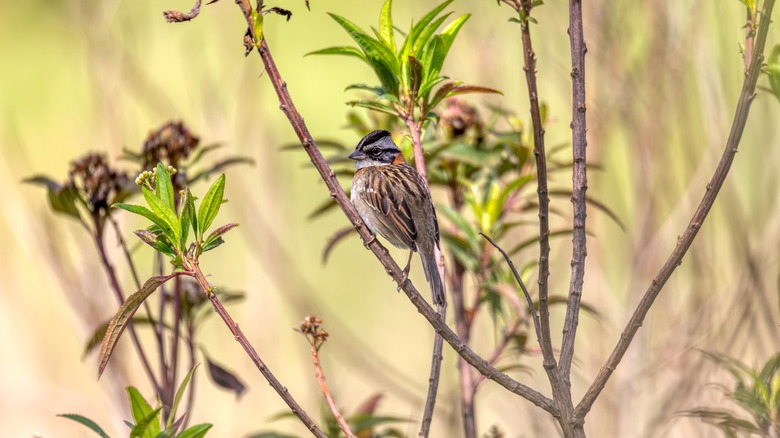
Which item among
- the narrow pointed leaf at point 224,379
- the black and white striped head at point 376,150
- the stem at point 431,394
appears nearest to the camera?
the stem at point 431,394

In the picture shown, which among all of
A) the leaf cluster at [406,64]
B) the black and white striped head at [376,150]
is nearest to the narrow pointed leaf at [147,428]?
the leaf cluster at [406,64]

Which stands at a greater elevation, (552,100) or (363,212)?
(552,100)

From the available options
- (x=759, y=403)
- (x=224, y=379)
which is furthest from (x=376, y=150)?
(x=759, y=403)

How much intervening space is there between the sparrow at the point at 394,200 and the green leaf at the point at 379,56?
2.88ft

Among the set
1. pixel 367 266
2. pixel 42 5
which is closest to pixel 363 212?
pixel 367 266

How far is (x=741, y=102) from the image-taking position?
6.08 ft

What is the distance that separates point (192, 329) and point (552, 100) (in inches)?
255

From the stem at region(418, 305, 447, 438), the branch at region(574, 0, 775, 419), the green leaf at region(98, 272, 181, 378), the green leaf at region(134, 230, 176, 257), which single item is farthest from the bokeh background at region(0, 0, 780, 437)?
the branch at region(574, 0, 775, 419)

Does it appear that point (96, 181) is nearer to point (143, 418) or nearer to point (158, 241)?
point (158, 241)

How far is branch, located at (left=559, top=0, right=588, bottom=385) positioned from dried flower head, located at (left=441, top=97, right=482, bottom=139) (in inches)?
55.2

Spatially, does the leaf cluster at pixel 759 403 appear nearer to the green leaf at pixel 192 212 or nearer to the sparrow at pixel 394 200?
the sparrow at pixel 394 200

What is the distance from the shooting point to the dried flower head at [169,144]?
3.03 m

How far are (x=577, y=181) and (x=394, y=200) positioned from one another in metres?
1.58

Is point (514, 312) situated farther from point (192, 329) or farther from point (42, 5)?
point (42, 5)
